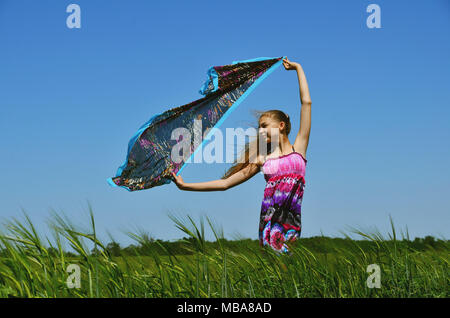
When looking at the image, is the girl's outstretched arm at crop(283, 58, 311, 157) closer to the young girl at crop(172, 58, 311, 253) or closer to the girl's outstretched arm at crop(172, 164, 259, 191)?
the young girl at crop(172, 58, 311, 253)

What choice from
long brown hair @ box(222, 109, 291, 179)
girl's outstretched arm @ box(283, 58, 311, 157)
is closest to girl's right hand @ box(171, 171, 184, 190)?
long brown hair @ box(222, 109, 291, 179)

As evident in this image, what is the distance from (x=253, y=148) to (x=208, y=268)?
1.46 m

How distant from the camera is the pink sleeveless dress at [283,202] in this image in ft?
11.6

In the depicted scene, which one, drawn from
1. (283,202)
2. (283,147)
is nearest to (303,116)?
(283,147)

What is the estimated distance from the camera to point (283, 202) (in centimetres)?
357

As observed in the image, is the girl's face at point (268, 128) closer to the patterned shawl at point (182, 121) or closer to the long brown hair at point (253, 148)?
the long brown hair at point (253, 148)

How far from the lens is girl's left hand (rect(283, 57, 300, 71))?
3.78 m

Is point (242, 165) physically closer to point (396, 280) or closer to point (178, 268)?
point (178, 268)

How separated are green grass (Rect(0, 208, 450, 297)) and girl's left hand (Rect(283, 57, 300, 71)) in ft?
5.04
